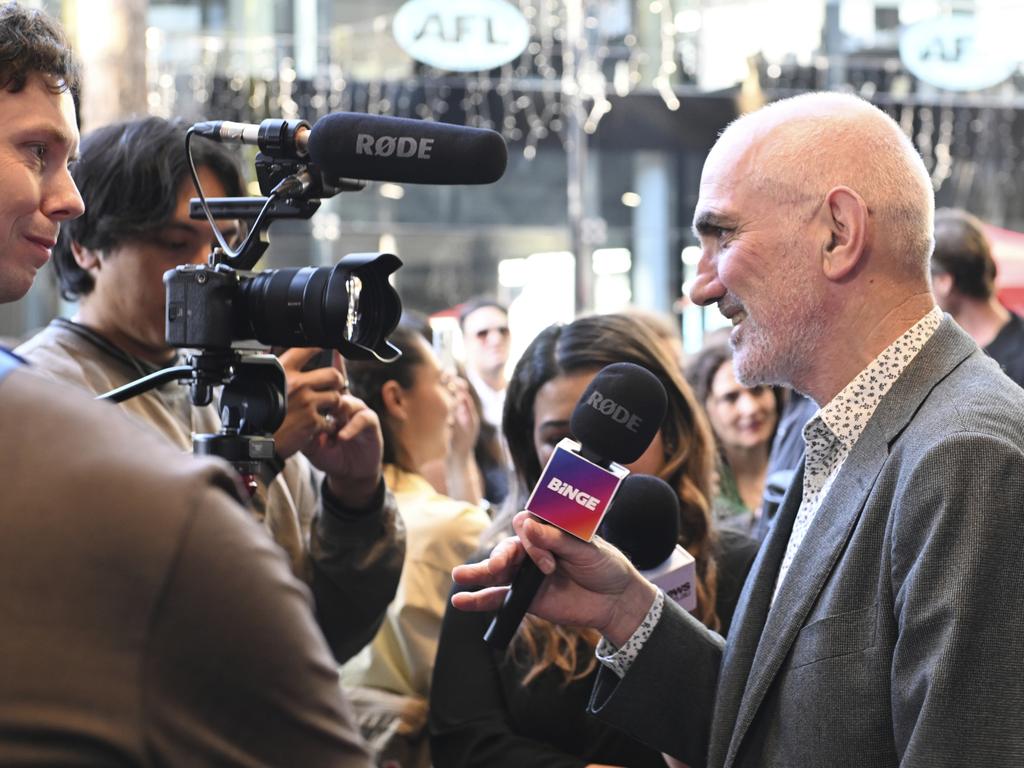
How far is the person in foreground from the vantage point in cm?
155

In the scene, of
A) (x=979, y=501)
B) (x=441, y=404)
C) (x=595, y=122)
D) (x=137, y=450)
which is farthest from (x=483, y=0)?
(x=137, y=450)

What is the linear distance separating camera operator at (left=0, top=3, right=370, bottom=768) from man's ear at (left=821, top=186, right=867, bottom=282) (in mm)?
1226

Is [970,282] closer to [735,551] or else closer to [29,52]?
[735,551]

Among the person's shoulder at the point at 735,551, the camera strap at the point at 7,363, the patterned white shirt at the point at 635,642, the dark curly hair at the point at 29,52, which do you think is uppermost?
the dark curly hair at the point at 29,52

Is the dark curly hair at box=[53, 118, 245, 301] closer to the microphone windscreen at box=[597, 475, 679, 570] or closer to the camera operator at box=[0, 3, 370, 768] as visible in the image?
the microphone windscreen at box=[597, 475, 679, 570]

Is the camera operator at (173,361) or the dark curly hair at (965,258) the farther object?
the dark curly hair at (965,258)

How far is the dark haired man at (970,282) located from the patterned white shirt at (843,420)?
11.4ft

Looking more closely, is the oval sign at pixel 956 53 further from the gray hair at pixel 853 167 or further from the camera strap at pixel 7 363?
the camera strap at pixel 7 363

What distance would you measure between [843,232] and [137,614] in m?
1.35

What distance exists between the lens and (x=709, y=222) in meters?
1.98

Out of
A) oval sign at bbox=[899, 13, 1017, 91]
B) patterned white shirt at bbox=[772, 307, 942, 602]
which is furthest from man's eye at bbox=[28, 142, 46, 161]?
oval sign at bbox=[899, 13, 1017, 91]

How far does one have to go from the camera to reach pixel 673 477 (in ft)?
8.71

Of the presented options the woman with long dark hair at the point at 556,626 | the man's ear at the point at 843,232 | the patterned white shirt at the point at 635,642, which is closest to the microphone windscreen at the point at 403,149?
the man's ear at the point at 843,232

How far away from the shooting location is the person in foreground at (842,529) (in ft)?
5.09
